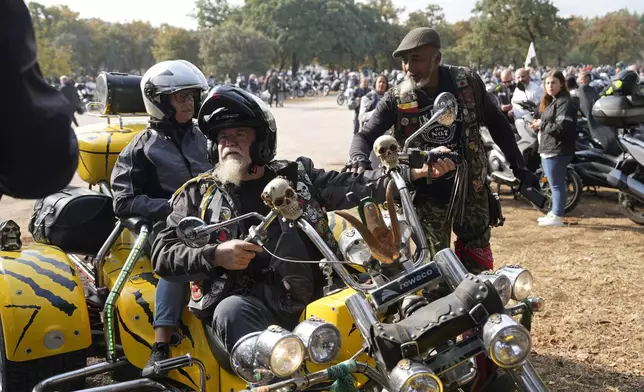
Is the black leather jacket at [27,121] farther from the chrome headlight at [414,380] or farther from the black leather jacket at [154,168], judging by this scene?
the black leather jacket at [154,168]

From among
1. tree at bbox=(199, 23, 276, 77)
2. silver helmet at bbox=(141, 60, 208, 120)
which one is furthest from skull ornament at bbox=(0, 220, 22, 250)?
tree at bbox=(199, 23, 276, 77)

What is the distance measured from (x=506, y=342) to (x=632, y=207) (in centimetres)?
710

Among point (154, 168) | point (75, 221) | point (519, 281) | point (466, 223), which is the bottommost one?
point (75, 221)

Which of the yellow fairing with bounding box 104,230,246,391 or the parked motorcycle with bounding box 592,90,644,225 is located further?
the parked motorcycle with bounding box 592,90,644,225

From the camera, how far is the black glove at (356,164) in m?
3.52

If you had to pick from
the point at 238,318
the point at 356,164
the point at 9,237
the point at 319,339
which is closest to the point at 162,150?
the point at 9,237

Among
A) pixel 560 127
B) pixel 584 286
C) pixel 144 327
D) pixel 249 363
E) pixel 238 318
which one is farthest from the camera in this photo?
pixel 560 127

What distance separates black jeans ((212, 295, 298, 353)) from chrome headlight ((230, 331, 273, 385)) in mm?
506

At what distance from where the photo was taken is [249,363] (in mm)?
2205

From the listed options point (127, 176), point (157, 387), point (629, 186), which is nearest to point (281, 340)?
point (157, 387)

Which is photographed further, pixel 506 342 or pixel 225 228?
pixel 225 228

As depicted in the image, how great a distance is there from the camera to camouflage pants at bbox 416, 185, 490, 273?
429 cm

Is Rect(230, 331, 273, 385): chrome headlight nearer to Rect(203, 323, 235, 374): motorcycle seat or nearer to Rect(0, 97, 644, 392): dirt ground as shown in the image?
Rect(203, 323, 235, 374): motorcycle seat

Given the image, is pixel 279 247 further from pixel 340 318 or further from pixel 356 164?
pixel 356 164
